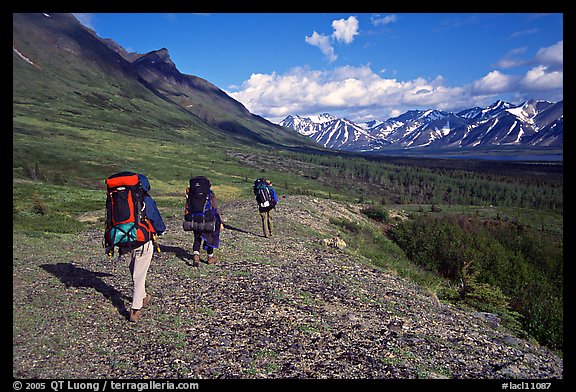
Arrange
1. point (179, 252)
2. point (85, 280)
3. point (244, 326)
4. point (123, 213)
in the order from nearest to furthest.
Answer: point (123, 213), point (244, 326), point (85, 280), point (179, 252)

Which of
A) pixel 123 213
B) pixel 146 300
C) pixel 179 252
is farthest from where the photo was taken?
pixel 179 252

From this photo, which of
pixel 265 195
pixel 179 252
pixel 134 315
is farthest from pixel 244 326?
pixel 265 195

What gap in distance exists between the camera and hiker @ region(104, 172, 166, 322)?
27.4ft

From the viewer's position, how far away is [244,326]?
29.5ft

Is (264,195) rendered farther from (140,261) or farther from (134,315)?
(134,315)

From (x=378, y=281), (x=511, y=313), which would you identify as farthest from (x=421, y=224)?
(x=378, y=281)

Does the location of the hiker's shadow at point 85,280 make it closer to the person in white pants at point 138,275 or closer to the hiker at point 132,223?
the person in white pants at point 138,275

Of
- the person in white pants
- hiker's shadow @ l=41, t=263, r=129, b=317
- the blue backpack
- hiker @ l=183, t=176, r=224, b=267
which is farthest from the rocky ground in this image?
the blue backpack

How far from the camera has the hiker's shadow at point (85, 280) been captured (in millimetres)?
9874

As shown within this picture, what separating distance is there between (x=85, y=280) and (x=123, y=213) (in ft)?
14.4

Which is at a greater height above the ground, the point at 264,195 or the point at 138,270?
the point at 264,195

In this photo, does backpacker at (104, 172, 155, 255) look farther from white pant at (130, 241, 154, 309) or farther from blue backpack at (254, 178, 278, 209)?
blue backpack at (254, 178, 278, 209)
